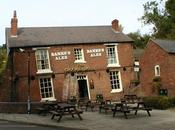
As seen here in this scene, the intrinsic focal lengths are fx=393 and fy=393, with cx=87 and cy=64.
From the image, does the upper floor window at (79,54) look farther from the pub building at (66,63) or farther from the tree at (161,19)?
the tree at (161,19)

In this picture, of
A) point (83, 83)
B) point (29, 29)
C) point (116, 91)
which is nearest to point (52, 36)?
point (29, 29)

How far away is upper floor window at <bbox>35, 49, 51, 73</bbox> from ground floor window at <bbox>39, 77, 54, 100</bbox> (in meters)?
0.84

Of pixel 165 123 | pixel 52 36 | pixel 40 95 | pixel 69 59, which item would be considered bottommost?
pixel 165 123

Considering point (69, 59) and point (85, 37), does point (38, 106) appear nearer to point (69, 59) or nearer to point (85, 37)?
point (69, 59)

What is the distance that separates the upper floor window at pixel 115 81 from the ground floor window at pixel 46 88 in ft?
20.4

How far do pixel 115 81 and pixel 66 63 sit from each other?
5378 mm

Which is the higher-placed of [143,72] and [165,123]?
[143,72]

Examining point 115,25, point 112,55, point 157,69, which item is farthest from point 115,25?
point 157,69

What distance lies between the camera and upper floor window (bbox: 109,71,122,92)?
3906 cm

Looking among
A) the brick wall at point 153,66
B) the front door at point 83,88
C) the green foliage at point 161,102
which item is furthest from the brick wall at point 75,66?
the green foliage at point 161,102

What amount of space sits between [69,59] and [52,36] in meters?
3.10

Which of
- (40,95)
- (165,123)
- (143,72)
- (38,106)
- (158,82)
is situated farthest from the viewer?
(40,95)

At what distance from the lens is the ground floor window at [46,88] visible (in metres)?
36.6

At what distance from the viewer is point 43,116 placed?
79.4 ft
